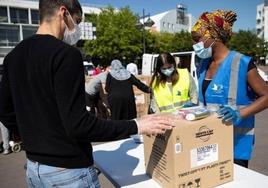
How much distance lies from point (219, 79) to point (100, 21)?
108 ft

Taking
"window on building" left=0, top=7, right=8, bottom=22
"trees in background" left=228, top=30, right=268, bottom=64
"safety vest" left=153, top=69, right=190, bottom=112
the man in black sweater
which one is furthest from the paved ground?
"trees in background" left=228, top=30, right=268, bottom=64

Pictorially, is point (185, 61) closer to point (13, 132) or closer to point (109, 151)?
point (109, 151)

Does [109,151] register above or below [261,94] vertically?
below

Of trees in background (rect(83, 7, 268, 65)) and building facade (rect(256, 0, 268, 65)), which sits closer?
trees in background (rect(83, 7, 268, 65))

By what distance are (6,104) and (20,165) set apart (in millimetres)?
3983

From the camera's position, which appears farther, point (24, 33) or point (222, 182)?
point (24, 33)

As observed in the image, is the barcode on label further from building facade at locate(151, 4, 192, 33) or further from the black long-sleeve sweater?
building facade at locate(151, 4, 192, 33)

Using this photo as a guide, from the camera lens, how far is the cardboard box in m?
1.56

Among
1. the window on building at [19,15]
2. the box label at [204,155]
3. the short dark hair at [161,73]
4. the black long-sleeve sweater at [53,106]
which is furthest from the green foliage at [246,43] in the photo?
the black long-sleeve sweater at [53,106]

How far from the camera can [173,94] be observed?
12.2 feet

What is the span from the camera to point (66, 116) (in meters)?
1.32

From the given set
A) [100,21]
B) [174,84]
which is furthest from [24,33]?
[174,84]

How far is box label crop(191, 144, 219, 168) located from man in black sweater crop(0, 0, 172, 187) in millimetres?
252

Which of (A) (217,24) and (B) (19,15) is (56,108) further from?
(B) (19,15)
